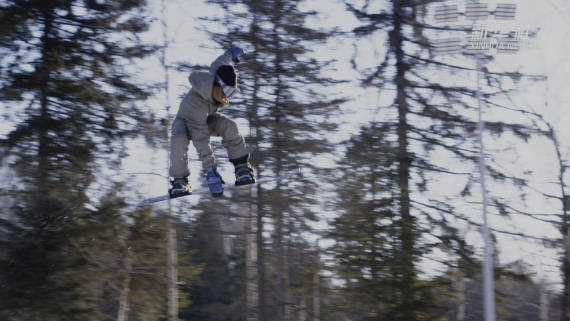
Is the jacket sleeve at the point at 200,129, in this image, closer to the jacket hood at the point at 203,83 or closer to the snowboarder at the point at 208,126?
the snowboarder at the point at 208,126

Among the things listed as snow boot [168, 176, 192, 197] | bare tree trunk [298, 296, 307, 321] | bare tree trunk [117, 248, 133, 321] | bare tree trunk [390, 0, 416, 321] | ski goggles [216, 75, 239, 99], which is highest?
ski goggles [216, 75, 239, 99]

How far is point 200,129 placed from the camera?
7.50m

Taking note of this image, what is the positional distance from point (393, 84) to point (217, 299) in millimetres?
16422

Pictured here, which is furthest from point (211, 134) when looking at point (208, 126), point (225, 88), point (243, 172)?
point (225, 88)

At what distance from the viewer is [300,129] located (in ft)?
59.7

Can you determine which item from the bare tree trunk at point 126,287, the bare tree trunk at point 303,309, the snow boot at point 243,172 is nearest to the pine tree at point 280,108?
the bare tree trunk at point 303,309

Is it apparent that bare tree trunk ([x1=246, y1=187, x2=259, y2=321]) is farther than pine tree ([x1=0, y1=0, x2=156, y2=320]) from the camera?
Yes

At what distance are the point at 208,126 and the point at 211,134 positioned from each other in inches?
5.4

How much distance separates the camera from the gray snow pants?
757 cm

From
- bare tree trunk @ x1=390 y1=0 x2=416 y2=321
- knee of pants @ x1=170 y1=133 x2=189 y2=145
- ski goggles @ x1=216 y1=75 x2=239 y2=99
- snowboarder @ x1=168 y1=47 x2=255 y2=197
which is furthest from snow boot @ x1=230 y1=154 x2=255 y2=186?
bare tree trunk @ x1=390 y1=0 x2=416 y2=321

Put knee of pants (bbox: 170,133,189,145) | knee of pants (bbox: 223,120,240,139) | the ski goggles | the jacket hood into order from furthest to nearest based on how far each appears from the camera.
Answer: knee of pants (bbox: 223,120,240,139) < knee of pants (bbox: 170,133,189,145) < the jacket hood < the ski goggles

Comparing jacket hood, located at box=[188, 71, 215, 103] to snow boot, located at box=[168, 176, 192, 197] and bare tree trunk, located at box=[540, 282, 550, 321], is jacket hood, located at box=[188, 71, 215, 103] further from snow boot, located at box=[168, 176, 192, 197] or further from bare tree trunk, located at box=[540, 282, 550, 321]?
bare tree trunk, located at box=[540, 282, 550, 321]

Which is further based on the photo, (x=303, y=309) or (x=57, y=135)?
(x=303, y=309)

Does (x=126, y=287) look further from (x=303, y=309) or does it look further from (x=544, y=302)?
(x=544, y=302)
